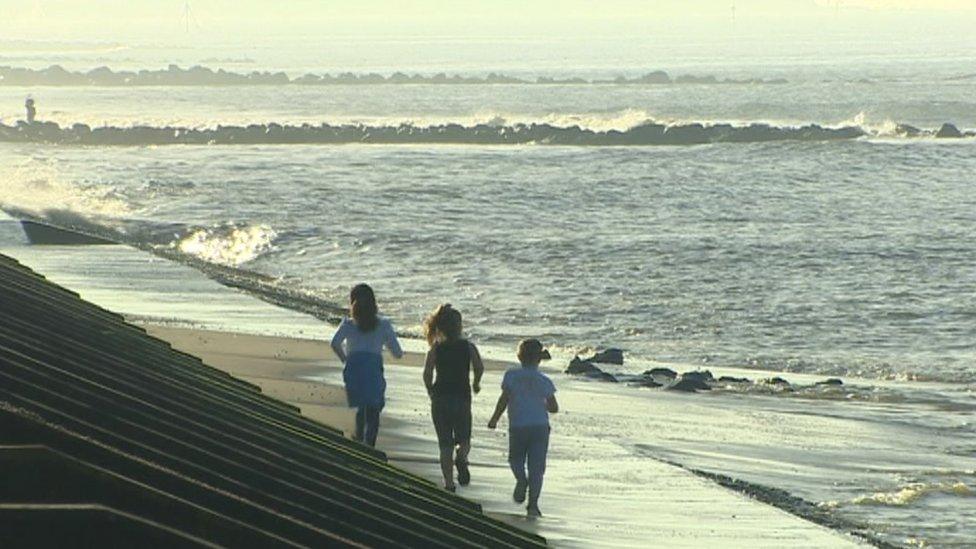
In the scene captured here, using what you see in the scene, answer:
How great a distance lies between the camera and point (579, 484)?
580 inches

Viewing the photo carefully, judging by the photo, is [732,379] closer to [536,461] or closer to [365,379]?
[365,379]

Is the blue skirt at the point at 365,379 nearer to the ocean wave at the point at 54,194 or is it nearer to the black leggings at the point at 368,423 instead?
the black leggings at the point at 368,423

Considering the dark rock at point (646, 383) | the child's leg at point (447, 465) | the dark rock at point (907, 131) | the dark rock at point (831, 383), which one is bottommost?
the dark rock at point (907, 131)

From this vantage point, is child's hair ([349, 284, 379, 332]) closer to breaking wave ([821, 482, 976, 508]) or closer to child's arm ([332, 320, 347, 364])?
child's arm ([332, 320, 347, 364])

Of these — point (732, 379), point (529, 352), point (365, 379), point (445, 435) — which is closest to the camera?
point (529, 352)

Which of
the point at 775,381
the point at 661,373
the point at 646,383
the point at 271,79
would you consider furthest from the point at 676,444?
the point at 271,79

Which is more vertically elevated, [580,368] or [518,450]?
[518,450]

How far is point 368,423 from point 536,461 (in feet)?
3.84

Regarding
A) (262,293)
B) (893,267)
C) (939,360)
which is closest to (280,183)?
(893,267)

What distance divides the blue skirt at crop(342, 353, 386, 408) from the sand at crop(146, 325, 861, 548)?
2.40ft

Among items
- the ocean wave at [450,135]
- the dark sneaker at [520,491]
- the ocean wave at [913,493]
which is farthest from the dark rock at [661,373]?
the ocean wave at [450,135]

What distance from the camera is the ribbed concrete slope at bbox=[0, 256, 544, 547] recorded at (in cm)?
490

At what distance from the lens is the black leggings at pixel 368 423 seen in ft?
44.4

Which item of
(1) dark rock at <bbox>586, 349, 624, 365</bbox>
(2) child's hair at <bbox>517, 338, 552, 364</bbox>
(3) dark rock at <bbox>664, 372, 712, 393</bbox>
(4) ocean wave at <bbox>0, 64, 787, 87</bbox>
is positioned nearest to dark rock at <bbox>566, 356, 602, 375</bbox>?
(1) dark rock at <bbox>586, 349, 624, 365</bbox>
